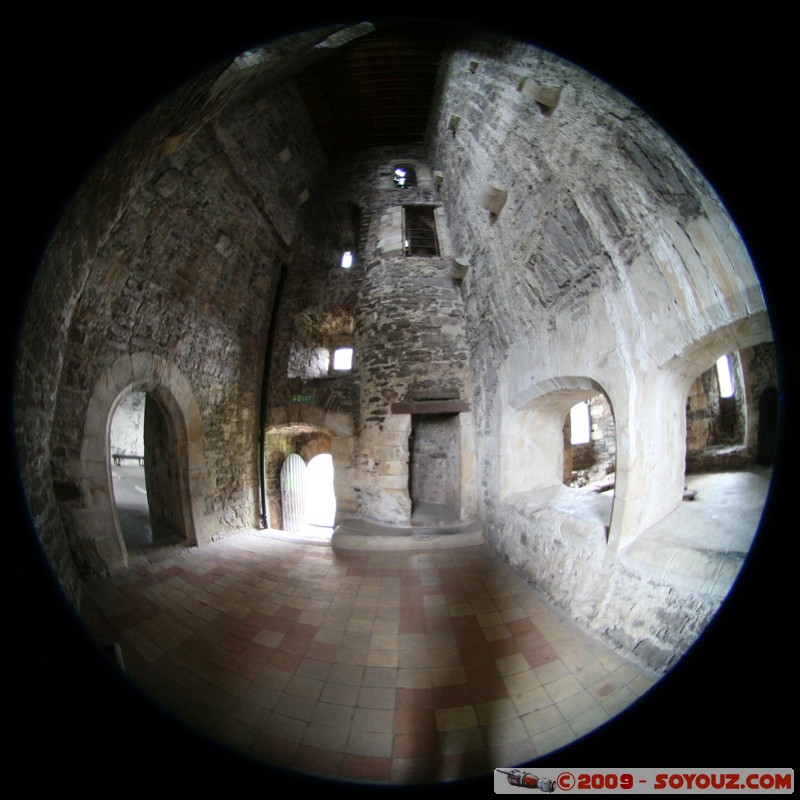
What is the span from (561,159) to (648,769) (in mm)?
3199

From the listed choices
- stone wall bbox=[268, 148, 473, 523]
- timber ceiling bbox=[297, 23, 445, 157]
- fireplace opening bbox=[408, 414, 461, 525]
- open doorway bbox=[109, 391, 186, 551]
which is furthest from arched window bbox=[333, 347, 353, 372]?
timber ceiling bbox=[297, 23, 445, 157]

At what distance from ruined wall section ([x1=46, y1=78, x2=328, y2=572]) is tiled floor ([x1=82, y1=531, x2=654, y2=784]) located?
1411 millimetres

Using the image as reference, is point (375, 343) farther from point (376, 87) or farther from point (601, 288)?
point (376, 87)

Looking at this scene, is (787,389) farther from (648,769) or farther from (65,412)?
(65,412)

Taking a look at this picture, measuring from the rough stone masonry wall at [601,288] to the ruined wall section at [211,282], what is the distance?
2904 millimetres

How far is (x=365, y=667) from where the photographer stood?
1700 mm

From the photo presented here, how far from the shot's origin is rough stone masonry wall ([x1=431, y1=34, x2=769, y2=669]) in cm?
142

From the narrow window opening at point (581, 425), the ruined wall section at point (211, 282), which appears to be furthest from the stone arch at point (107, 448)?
the narrow window opening at point (581, 425)

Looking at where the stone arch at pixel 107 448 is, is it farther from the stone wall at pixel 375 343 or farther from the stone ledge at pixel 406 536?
the stone ledge at pixel 406 536

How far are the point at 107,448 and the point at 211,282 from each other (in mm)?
2260

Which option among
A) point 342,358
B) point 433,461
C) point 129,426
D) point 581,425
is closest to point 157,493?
point 342,358

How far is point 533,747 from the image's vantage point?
1.34 metres

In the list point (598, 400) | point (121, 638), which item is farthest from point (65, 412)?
point (598, 400)

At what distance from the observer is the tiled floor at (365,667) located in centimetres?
134
